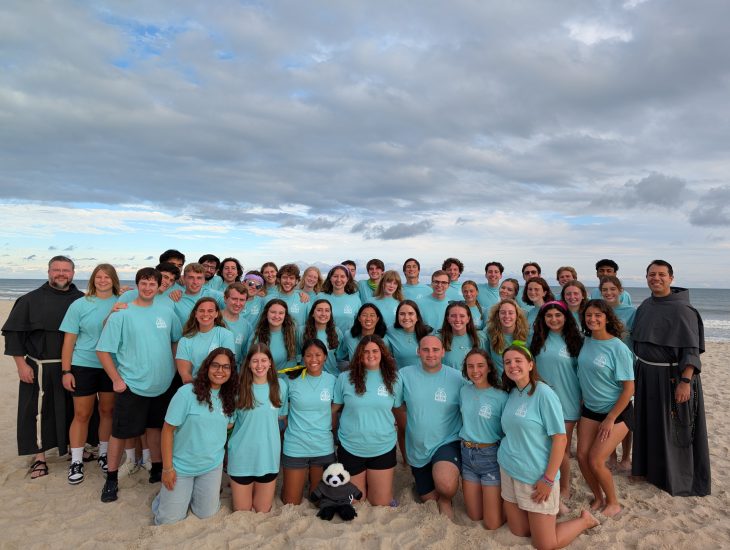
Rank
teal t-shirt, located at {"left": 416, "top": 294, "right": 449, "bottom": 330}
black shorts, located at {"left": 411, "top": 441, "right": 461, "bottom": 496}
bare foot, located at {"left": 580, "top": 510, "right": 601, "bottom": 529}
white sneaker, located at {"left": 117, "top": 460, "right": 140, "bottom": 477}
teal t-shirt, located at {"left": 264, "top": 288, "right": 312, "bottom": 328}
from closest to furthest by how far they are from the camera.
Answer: bare foot, located at {"left": 580, "top": 510, "right": 601, "bottom": 529} → black shorts, located at {"left": 411, "top": 441, "right": 461, "bottom": 496} → white sneaker, located at {"left": 117, "top": 460, "right": 140, "bottom": 477} → teal t-shirt, located at {"left": 264, "top": 288, "right": 312, "bottom": 328} → teal t-shirt, located at {"left": 416, "top": 294, "right": 449, "bottom": 330}

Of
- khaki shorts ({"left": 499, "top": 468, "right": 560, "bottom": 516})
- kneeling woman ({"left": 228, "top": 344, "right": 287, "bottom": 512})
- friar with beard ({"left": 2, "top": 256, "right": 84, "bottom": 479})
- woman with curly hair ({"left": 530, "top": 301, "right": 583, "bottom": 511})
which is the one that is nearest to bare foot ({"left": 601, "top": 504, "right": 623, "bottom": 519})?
woman with curly hair ({"left": 530, "top": 301, "right": 583, "bottom": 511})

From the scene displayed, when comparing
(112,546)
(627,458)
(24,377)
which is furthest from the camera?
(627,458)

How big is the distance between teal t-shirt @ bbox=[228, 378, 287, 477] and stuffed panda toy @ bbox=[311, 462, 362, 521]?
0.47 m

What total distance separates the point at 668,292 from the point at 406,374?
283 centimetres

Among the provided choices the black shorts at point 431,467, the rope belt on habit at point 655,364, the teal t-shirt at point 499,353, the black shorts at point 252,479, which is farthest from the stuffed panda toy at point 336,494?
the rope belt on habit at point 655,364

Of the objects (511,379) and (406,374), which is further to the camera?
(406,374)

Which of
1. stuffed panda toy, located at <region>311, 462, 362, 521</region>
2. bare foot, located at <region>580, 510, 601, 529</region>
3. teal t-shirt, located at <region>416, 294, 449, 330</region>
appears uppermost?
teal t-shirt, located at <region>416, 294, 449, 330</region>

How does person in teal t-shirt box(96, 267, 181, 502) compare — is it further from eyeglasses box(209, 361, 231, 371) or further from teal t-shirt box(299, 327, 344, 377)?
teal t-shirt box(299, 327, 344, 377)

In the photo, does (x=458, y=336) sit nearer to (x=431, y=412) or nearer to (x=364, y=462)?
(x=431, y=412)

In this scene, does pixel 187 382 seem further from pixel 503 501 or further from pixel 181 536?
pixel 503 501

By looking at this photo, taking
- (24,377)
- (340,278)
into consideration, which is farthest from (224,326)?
(24,377)

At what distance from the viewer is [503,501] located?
3980mm

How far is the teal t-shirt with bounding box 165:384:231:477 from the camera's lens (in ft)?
13.1

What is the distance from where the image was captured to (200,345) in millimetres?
4406
